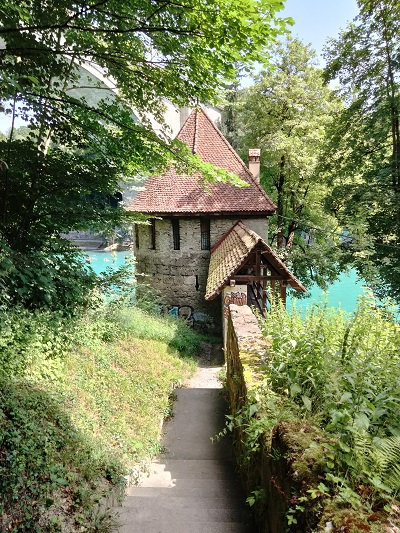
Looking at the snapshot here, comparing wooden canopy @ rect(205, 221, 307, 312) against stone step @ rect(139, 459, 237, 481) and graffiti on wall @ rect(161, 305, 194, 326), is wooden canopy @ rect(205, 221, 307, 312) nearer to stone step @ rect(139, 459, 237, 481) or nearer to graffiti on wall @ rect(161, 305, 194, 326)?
graffiti on wall @ rect(161, 305, 194, 326)

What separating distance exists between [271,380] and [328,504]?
1.37 meters

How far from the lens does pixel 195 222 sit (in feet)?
40.3

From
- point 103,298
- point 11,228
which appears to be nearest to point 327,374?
point 11,228

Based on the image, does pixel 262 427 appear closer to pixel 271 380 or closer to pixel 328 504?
pixel 271 380

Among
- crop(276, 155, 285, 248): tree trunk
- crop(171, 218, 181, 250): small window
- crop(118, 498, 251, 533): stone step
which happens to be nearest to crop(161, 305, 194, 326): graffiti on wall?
crop(171, 218, 181, 250): small window

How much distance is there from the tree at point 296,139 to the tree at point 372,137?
81.1 inches

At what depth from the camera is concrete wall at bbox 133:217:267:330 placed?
12352 millimetres

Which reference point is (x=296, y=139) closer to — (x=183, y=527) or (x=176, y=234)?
(x=176, y=234)

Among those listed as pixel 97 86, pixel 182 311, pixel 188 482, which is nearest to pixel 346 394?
pixel 188 482

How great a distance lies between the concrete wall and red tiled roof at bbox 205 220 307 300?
51.1 inches

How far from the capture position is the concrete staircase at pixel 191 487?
114 inches

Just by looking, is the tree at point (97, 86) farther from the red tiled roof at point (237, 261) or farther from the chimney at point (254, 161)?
the chimney at point (254, 161)

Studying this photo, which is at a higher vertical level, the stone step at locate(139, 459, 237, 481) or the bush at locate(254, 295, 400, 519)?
the bush at locate(254, 295, 400, 519)

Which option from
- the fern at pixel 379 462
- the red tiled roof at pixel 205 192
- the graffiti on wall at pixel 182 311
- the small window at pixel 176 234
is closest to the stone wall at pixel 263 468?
the fern at pixel 379 462
